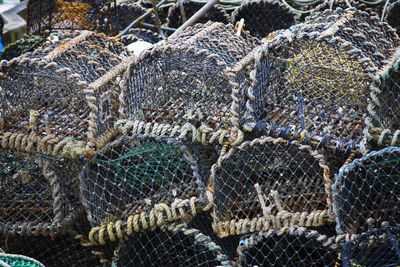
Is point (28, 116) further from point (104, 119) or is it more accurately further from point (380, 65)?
point (380, 65)

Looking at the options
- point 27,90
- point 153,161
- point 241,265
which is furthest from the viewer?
point 27,90

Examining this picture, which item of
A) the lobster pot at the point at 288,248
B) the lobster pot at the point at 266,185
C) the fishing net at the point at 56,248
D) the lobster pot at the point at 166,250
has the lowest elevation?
the fishing net at the point at 56,248

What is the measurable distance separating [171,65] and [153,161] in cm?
52

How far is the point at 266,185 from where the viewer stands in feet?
10.3

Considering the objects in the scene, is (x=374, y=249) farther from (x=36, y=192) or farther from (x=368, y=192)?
(x=36, y=192)

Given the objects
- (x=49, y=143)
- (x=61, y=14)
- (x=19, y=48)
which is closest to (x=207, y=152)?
(x=49, y=143)

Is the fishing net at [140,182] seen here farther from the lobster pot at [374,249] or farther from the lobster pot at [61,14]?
the lobster pot at [61,14]

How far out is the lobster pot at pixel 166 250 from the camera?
2.99 meters

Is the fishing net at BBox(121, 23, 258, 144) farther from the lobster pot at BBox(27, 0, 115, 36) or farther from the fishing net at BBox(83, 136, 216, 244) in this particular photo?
the lobster pot at BBox(27, 0, 115, 36)

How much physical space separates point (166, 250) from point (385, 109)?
109cm

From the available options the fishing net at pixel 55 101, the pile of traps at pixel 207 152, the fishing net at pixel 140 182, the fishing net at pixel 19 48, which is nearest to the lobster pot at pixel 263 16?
the fishing net at pixel 19 48

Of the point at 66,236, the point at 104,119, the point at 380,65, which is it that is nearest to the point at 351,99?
the point at 380,65

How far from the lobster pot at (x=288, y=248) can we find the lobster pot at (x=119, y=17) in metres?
2.44

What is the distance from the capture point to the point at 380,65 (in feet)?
10.8
